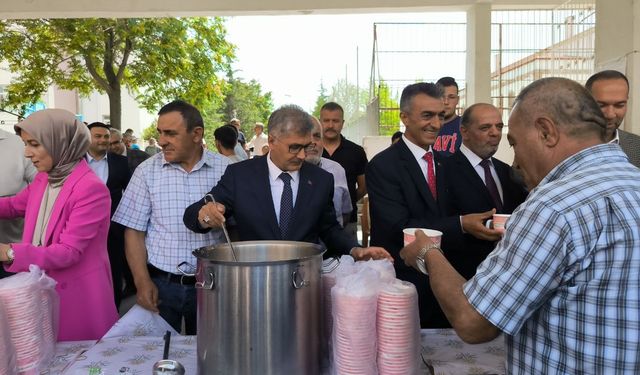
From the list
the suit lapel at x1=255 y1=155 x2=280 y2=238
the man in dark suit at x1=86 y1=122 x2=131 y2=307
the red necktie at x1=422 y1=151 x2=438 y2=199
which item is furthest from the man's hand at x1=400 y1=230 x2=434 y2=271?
the man in dark suit at x1=86 y1=122 x2=131 y2=307

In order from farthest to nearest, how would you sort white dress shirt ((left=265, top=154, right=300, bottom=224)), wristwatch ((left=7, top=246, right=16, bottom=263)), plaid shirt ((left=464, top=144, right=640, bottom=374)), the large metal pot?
white dress shirt ((left=265, top=154, right=300, bottom=224)) < wristwatch ((left=7, top=246, right=16, bottom=263)) < the large metal pot < plaid shirt ((left=464, top=144, right=640, bottom=374))

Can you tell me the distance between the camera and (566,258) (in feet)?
3.98

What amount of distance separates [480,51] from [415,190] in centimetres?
625

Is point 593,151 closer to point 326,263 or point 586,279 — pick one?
point 586,279

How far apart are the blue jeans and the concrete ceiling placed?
632cm

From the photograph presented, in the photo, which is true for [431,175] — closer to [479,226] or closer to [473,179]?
[473,179]

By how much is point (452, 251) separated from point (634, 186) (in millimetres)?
1556

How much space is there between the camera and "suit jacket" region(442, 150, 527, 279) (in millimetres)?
2754

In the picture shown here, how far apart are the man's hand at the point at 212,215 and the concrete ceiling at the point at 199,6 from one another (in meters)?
6.50

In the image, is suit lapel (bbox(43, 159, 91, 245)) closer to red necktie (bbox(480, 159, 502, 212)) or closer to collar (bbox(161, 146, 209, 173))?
collar (bbox(161, 146, 209, 173))

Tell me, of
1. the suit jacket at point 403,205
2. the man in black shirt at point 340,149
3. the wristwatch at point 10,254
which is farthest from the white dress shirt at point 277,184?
the man in black shirt at point 340,149

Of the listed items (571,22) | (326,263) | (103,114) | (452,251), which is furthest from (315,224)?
(103,114)

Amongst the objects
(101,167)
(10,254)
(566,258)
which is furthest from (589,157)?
(101,167)

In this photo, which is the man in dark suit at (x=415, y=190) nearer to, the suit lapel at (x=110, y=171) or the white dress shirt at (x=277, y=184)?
the white dress shirt at (x=277, y=184)
